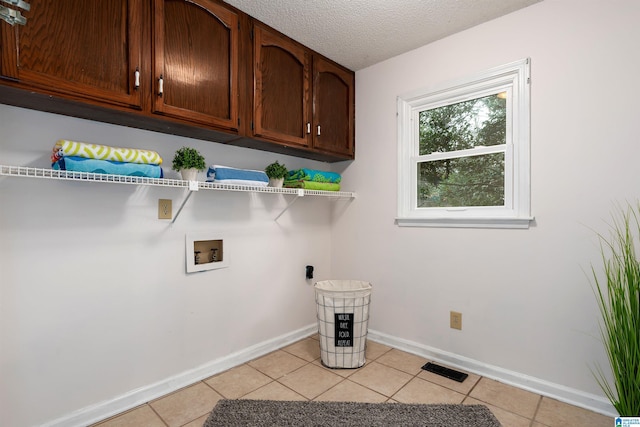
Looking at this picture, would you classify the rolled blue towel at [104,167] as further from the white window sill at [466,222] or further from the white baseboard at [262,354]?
the white window sill at [466,222]

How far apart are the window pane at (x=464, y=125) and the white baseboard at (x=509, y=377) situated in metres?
1.42

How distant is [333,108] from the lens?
257cm

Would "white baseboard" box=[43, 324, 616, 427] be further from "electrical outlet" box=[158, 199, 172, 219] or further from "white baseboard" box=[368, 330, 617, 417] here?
"electrical outlet" box=[158, 199, 172, 219]

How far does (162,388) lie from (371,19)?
2498 millimetres

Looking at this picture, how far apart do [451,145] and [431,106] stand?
12.7 inches

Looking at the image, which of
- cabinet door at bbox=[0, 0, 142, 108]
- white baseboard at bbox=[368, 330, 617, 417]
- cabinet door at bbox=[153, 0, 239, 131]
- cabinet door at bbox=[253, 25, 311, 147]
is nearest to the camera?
cabinet door at bbox=[0, 0, 142, 108]

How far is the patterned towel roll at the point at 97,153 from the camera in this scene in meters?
1.36

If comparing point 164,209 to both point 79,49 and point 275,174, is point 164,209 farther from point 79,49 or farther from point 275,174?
point 79,49

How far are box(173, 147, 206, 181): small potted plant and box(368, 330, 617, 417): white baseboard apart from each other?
1856 mm

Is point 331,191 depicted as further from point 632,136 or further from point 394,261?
point 632,136

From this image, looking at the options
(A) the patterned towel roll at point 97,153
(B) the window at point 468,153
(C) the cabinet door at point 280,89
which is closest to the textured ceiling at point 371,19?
(C) the cabinet door at point 280,89

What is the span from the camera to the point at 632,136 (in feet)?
5.22

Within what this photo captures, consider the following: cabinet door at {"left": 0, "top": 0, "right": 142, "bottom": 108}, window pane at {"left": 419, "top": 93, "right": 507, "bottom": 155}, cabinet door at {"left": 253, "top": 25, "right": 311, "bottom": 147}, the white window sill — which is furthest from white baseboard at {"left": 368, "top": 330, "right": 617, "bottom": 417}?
cabinet door at {"left": 0, "top": 0, "right": 142, "bottom": 108}

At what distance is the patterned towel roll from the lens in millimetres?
1361
